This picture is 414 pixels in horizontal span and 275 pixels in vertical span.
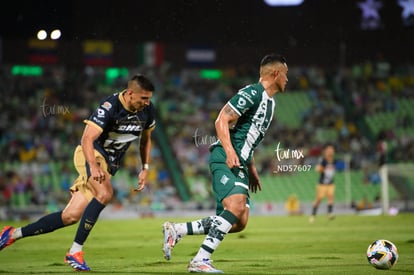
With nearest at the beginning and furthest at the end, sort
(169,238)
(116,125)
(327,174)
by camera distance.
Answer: (169,238), (116,125), (327,174)

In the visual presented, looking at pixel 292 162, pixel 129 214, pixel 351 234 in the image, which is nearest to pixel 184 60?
pixel 129 214

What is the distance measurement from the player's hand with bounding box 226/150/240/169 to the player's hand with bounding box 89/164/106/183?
60.9 inches

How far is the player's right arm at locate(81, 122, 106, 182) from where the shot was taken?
9.10 m

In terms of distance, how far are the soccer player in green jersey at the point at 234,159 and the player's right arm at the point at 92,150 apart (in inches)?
38.2

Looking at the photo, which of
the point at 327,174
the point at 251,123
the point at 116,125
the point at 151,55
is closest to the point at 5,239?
the point at 116,125

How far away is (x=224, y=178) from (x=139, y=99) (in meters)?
1.53

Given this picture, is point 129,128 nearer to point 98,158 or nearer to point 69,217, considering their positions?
point 98,158

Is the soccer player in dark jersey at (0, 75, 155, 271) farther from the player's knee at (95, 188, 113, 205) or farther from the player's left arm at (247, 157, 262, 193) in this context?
the player's left arm at (247, 157, 262, 193)

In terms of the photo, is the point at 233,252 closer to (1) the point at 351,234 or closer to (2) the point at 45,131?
(1) the point at 351,234

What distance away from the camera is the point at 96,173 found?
9.08 metres

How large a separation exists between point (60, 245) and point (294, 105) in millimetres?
19571

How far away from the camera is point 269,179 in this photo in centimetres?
3058

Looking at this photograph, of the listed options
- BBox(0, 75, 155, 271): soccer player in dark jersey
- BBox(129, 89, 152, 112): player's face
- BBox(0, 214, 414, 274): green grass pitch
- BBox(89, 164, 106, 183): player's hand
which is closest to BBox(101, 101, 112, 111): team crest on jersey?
BBox(0, 75, 155, 271): soccer player in dark jersey

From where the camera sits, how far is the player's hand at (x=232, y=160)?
846 cm
